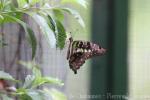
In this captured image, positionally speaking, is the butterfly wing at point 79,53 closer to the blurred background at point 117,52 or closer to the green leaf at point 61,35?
the green leaf at point 61,35

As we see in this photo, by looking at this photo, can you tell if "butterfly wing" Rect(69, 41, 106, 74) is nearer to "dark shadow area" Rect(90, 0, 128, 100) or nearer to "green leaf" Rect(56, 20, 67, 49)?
"green leaf" Rect(56, 20, 67, 49)

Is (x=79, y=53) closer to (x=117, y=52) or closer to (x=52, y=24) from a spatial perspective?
(x=52, y=24)

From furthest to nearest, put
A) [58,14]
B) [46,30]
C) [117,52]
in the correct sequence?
[117,52] < [58,14] < [46,30]

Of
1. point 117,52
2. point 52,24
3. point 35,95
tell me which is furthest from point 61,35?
point 117,52

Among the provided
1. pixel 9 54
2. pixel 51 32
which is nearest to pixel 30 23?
pixel 9 54

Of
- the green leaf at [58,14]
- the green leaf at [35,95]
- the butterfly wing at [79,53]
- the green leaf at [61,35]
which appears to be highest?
the green leaf at [58,14]

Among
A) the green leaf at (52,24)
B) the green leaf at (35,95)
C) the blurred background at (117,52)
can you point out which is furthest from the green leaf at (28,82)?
the blurred background at (117,52)

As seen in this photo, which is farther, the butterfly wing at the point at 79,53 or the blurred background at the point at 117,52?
the blurred background at the point at 117,52
